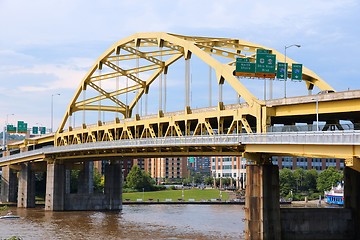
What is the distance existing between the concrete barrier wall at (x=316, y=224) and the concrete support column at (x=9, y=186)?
280ft

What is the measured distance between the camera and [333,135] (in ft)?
143

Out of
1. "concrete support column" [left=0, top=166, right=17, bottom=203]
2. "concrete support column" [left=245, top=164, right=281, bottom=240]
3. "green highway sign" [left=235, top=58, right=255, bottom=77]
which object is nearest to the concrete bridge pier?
"concrete support column" [left=245, top=164, right=281, bottom=240]

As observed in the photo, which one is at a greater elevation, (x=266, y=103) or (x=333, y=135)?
(x=266, y=103)

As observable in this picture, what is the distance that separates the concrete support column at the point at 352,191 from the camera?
58.8 m

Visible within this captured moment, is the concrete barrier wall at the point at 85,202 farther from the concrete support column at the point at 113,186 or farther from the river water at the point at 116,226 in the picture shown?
the river water at the point at 116,226

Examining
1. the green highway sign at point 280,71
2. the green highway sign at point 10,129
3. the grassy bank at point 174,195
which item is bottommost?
the grassy bank at point 174,195

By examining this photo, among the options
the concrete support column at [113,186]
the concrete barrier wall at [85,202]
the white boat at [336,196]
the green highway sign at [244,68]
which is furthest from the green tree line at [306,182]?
the green highway sign at [244,68]

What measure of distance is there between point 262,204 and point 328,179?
115480 mm

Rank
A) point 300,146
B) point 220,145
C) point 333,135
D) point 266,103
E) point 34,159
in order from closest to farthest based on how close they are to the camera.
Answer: point 333,135, point 300,146, point 266,103, point 220,145, point 34,159

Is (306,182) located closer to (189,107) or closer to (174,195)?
(174,195)

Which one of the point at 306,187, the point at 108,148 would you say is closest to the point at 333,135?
the point at 108,148

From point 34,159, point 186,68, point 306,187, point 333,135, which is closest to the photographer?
point 333,135

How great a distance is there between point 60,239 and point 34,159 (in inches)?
1944

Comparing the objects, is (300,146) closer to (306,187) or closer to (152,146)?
(152,146)
